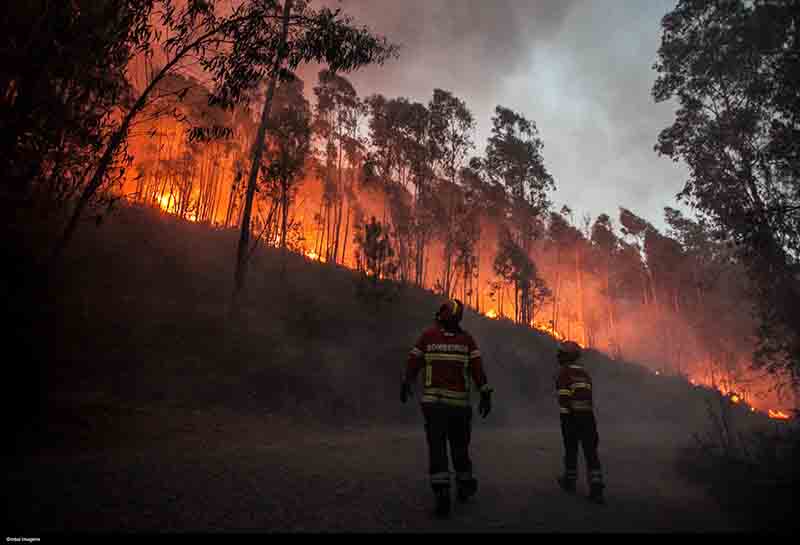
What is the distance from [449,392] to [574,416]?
2674 millimetres

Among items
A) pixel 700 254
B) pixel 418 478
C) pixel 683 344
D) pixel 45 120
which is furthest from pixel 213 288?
pixel 683 344

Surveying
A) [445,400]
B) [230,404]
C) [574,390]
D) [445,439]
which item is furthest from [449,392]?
[230,404]

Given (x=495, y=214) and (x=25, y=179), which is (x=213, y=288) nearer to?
(x=25, y=179)

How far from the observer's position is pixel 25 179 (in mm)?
7012

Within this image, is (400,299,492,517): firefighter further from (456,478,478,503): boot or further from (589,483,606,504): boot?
(589,483,606,504): boot

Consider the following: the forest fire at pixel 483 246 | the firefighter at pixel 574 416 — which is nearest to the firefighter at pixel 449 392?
the firefighter at pixel 574 416

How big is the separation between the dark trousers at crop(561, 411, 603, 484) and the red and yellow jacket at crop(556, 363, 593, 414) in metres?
0.10

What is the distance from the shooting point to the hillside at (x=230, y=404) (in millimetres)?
4324

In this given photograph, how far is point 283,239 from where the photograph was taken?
21750mm

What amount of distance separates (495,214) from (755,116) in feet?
83.9

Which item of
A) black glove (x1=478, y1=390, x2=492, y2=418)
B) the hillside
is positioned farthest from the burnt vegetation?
black glove (x1=478, y1=390, x2=492, y2=418)

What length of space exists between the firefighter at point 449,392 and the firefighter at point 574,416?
1.94 metres

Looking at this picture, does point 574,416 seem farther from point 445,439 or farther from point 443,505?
point 443,505

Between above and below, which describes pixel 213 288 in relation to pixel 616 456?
above
